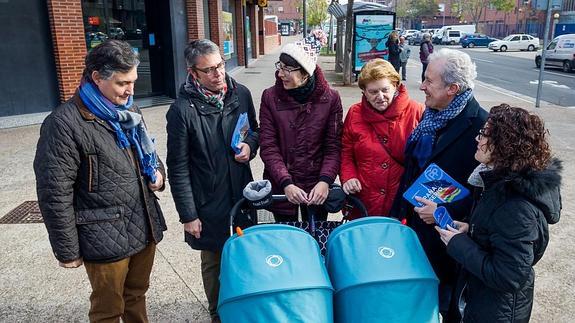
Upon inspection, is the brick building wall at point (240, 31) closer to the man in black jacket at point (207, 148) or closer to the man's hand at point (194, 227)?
the man in black jacket at point (207, 148)

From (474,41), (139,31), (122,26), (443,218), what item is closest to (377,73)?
(443,218)

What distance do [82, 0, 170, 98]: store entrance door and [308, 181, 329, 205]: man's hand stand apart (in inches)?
361

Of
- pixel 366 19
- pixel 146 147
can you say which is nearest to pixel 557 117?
pixel 366 19

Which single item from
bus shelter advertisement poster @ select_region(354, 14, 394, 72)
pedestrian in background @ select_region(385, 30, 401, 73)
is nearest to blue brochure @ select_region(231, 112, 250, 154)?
bus shelter advertisement poster @ select_region(354, 14, 394, 72)

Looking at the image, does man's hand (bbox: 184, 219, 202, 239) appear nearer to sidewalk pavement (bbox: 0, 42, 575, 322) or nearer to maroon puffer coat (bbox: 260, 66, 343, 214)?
maroon puffer coat (bbox: 260, 66, 343, 214)

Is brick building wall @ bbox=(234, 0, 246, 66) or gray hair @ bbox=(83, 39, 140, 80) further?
brick building wall @ bbox=(234, 0, 246, 66)

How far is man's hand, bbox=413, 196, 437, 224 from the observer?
2.13m

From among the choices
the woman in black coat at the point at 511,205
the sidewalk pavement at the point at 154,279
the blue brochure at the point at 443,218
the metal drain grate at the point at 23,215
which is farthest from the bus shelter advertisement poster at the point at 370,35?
the woman in black coat at the point at 511,205

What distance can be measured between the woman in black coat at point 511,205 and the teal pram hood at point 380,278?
0.25 meters

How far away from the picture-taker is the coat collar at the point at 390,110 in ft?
8.25

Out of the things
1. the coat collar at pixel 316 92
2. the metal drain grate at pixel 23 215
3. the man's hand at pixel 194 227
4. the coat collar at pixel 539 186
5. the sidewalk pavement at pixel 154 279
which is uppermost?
the coat collar at pixel 316 92

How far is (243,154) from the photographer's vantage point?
267cm

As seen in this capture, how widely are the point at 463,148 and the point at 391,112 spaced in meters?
0.46

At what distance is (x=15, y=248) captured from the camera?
4102 mm
